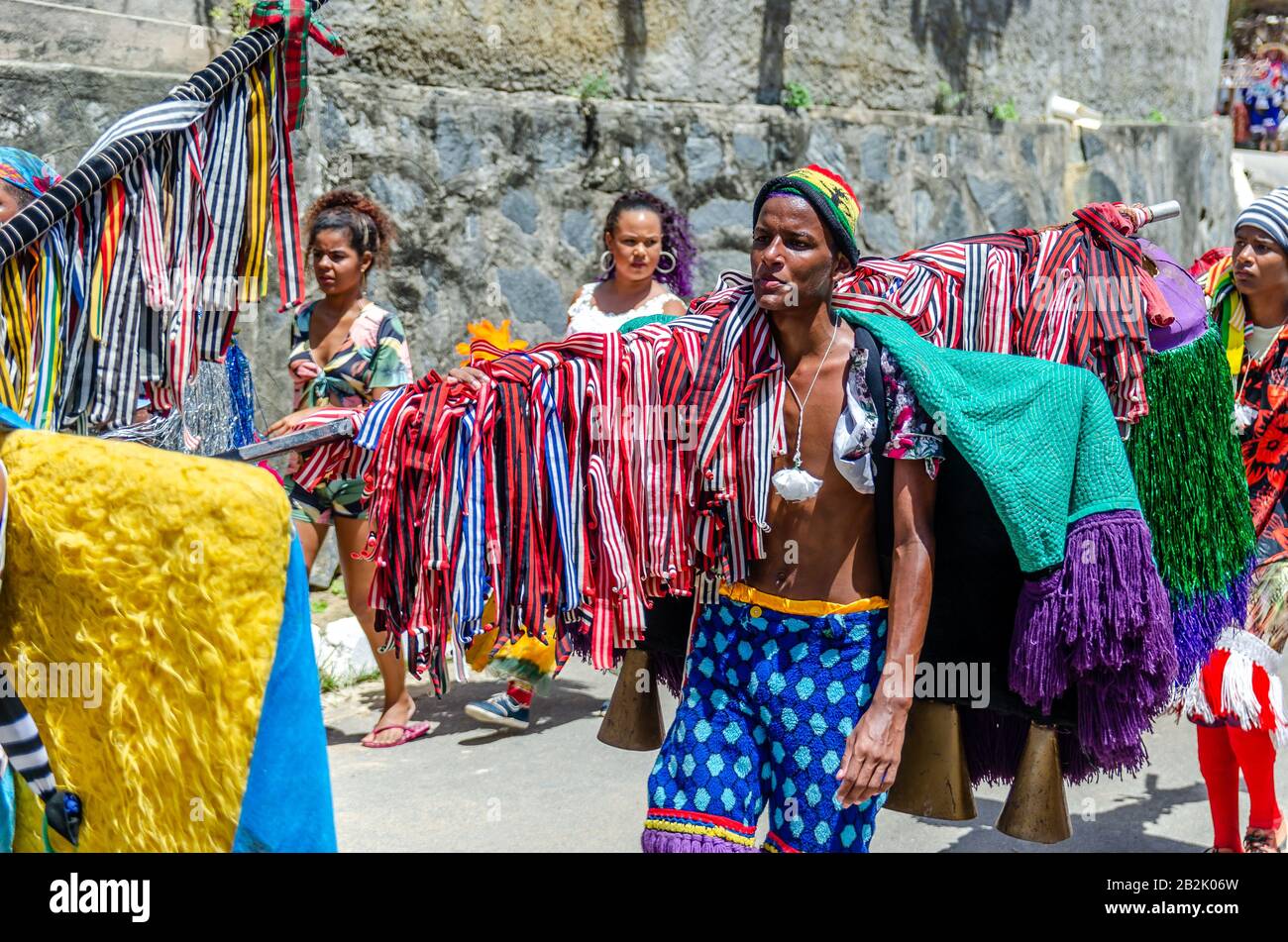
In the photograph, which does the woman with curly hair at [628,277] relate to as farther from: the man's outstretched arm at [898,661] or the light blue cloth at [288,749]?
the light blue cloth at [288,749]

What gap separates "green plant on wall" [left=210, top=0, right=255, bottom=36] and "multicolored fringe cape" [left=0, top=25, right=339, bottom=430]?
309 cm

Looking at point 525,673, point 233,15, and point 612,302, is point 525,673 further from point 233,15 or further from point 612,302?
point 233,15

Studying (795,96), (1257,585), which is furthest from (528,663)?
(795,96)

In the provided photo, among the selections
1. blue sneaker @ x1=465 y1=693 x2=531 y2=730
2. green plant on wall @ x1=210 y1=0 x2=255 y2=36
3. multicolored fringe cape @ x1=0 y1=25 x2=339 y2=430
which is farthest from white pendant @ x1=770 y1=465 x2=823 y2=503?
green plant on wall @ x1=210 y1=0 x2=255 y2=36

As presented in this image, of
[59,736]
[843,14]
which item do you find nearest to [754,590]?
[59,736]

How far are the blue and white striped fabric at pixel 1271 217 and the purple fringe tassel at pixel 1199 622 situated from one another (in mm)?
1248

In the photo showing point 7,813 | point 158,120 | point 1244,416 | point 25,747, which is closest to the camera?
point 25,747

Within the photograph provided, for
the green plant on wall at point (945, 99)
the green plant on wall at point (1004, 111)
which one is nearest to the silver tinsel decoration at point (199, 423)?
the green plant on wall at point (945, 99)

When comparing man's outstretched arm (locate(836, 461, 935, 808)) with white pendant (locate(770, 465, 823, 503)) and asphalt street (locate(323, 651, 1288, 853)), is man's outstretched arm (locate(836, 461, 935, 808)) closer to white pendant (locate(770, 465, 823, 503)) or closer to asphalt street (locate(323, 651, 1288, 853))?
white pendant (locate(770, 465, 823, 503))

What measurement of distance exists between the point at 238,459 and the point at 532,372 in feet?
2.87

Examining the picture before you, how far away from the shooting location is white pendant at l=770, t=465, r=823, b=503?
324 centimetres

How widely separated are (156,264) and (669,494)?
124 cm

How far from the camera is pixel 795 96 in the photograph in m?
8.89
